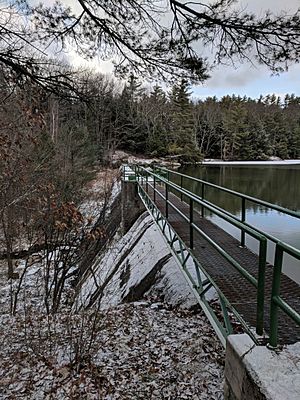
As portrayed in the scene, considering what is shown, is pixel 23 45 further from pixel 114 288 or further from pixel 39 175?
pixel 39 175

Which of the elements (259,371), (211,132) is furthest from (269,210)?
(211,132)

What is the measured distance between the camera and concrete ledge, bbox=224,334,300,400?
1752 millimetres

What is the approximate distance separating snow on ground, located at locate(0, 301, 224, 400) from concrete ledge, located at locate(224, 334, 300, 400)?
107 centimetres

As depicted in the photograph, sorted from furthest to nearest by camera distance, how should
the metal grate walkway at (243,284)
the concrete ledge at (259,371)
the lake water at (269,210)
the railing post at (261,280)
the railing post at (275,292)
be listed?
the lake water at (269,210), the metal grate walkway at (243,284), the railing post at (261,280), the railing post at (275,292), the concrete ledge at (259,371)

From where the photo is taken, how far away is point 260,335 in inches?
87.0

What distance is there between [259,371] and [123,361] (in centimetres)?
215

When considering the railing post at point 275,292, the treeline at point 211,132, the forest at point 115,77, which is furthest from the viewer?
the treeline at point 211,132

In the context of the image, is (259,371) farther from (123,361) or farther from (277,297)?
(123,361)

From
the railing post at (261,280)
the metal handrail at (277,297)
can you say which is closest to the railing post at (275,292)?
the metal handrail at (277,297)

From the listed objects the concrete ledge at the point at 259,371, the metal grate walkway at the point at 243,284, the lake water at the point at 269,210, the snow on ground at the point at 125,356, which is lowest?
the lake water at the point at 269,210

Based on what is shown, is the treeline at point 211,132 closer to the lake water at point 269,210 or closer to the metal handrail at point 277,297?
the lake water at point 269,210

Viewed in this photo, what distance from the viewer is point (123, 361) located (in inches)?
143

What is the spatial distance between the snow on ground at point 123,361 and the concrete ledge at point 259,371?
1065mm

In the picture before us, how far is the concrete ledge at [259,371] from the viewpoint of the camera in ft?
5.75
